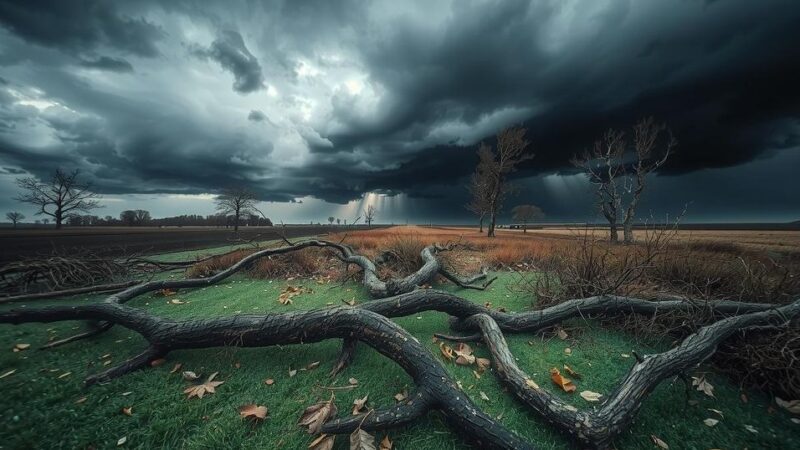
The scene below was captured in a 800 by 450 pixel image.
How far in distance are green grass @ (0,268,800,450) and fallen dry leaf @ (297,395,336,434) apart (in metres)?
0.09

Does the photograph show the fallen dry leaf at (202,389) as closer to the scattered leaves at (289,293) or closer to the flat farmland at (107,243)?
the scattered leaves at (289,293)

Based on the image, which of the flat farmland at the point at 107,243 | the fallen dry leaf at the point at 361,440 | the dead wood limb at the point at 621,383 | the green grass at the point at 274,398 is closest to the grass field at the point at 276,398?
the green grass at the point at 274,398

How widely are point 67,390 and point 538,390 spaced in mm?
4046

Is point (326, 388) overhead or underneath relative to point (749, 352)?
underneath

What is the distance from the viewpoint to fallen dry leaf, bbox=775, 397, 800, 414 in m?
2.15

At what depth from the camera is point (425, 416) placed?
2.09 m

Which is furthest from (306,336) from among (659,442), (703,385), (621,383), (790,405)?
(790,405)

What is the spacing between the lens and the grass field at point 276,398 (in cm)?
187

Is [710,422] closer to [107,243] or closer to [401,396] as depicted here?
[401,396]

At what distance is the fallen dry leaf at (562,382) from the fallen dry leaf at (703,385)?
3.72 ft

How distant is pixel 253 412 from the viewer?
1992 mm

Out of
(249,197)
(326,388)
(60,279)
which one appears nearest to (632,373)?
(326,388)

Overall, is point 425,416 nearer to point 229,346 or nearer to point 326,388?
point 326,388

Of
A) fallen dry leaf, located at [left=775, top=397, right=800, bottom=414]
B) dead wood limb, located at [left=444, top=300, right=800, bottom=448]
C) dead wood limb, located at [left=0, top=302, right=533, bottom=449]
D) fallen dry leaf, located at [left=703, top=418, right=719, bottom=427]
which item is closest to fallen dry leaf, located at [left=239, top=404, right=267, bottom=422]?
dead wood limb, located at [left=0, top=302, right=533, bottom=449]
